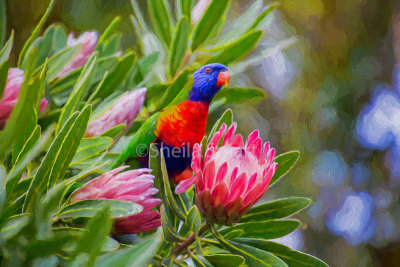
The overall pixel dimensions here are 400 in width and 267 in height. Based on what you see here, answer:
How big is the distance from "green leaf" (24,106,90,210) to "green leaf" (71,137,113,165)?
0.07 m

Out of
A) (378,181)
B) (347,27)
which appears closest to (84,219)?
(378,181)

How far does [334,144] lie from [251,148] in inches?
92.1

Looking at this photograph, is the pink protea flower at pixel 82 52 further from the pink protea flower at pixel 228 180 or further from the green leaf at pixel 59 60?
the pink protea flower at pixel 228 180

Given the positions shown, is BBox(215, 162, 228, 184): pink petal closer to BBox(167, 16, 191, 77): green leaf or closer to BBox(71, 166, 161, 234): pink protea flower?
BBox(71, 166, 161, 234): pink protea flower

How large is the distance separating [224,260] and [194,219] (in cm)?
4

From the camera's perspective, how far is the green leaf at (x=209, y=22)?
477mm

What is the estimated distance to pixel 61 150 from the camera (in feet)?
0.98

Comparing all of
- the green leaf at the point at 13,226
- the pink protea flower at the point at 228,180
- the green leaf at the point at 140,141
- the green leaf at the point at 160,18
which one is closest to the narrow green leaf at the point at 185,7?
the green leaf at the point at 160,18

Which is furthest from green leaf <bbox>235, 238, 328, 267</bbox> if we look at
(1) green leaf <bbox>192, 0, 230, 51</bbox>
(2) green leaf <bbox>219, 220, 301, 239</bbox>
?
(1) green leaf <bbox>192, 0, 230, 51</bbox>

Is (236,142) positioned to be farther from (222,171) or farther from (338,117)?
(338,117)

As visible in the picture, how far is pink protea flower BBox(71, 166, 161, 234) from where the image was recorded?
0.33 m

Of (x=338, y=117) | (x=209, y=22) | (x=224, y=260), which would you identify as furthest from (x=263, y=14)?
(x=338, y=117)

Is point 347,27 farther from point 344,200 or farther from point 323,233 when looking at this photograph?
point 323,233

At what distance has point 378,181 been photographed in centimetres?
264
